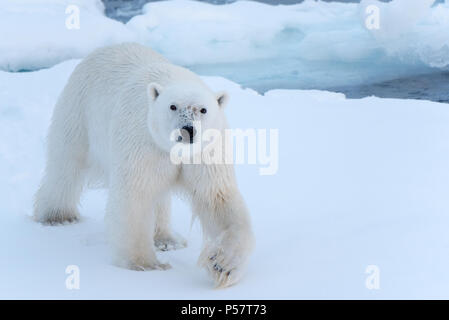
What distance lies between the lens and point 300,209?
4.40 metres

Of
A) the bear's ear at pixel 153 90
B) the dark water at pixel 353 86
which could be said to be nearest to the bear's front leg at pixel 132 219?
the bear's ear at pixel 153 90

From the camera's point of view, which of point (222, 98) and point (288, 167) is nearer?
point (222, 98)

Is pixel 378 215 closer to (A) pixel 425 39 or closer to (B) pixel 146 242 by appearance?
(B) pixel 146 242

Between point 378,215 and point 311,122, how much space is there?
236 centimetres

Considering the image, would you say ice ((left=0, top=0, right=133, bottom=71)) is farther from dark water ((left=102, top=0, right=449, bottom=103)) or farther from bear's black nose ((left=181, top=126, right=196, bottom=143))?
bear's black nose ((left=181, top=126, right=196, bottom=143))

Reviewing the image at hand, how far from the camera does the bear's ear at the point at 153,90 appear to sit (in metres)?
3.17

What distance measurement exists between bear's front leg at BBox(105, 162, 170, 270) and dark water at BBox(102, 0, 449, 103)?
422cm

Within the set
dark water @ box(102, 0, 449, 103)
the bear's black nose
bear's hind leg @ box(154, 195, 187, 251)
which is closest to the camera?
the bear's black nose

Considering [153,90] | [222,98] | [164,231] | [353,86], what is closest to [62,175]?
[164,231]

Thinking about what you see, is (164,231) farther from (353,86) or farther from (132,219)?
(353,86)

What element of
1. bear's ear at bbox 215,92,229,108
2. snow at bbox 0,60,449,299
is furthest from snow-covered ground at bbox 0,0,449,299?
bear's ear at bbox 215,92,229,108

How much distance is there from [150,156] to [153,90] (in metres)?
0.34

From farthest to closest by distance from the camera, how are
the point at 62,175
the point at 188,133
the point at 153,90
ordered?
1. the point at 62,175
2. the point at 153,90
3. the point at 188,133

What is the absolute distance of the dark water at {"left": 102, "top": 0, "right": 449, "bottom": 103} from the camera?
6.99m
